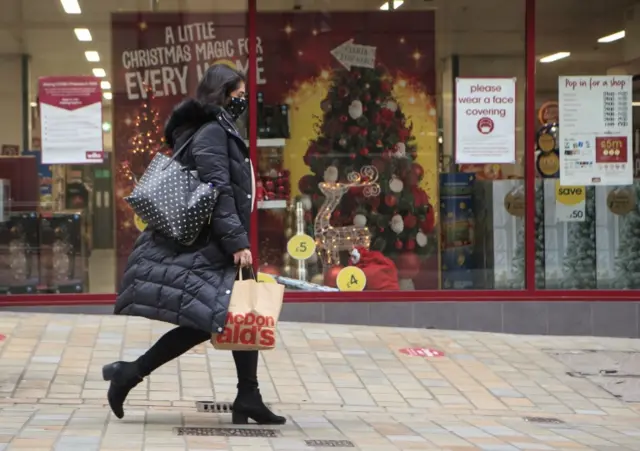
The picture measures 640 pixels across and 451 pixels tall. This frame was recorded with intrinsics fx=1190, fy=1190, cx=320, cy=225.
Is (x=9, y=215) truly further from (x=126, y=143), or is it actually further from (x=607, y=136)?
(x=607, y=136)

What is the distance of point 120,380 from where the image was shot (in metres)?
6.30

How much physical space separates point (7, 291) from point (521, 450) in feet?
18.1

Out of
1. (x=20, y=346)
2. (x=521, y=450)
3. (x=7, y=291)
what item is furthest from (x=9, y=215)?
(x=521, y=450)

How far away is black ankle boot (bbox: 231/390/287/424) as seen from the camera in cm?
648

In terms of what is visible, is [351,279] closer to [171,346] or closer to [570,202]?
[570,202]

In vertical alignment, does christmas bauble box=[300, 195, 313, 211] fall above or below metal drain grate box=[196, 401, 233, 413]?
above

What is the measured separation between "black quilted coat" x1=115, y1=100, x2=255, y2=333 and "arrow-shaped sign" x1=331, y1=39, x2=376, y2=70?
14.1 ft

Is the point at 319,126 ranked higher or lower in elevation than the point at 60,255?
higher

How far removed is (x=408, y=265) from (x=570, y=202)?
1.56 meters

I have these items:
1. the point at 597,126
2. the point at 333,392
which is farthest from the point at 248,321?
the point at 597,126

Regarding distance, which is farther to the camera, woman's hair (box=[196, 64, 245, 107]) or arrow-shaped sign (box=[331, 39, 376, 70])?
arrow-shaped sign (box=[331, 39, 376, 70])

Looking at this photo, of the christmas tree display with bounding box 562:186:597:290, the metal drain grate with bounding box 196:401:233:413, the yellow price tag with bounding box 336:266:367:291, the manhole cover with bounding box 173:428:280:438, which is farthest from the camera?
the christmas tree display with bounding box 562:186:597:290

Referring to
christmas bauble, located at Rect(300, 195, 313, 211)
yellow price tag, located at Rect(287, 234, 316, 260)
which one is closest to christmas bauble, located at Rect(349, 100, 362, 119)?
christmas bauble, located at Rect(300, 195, 313, 211)

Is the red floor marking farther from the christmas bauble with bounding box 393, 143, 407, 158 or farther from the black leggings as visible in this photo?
the black leggings
